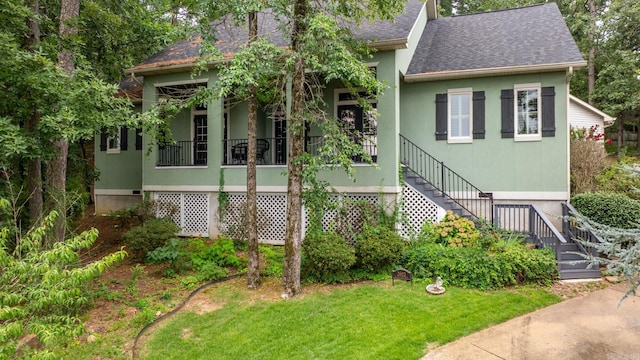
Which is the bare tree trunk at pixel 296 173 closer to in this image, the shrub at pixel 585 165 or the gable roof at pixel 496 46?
the gable roof at pixel 496 46

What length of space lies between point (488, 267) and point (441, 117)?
15.2 feet

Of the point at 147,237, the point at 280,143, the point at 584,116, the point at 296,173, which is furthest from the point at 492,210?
the point at 584,116

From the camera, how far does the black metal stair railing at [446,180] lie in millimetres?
9039

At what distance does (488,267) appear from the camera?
638 centimetres

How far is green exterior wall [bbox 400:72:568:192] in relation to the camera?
28.4 feet

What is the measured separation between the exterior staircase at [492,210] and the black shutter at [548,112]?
75.2 inches

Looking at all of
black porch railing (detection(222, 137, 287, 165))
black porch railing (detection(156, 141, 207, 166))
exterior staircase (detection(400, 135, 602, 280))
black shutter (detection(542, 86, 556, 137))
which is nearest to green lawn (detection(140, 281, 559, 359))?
exterior staircase (detection(400, 135, 602, 280))

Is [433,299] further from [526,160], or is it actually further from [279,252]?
[526,160]

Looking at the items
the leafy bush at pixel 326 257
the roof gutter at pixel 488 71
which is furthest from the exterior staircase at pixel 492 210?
the leafy bush at pixel 326 257

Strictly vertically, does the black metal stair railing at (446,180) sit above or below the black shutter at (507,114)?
below

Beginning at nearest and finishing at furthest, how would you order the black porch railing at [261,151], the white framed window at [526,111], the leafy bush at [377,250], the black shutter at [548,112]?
1. the leafy bush at [377,250]
2. the black shutter at [548,112]
3. the white framed window at [526,111]
4. the black porch railing at [261,151]

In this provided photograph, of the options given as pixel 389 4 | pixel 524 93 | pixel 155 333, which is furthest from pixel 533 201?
pixel 155 333

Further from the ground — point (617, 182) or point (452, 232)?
point (617, 182)

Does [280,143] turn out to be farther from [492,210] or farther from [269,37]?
[492,210]
